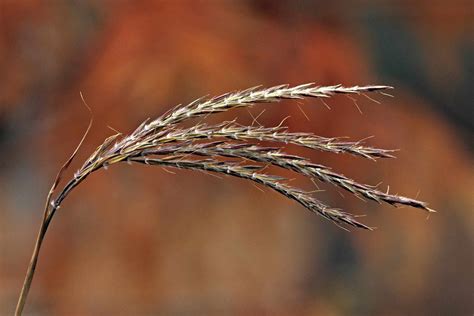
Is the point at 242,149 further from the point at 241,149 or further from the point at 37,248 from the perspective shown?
the point at 37,248

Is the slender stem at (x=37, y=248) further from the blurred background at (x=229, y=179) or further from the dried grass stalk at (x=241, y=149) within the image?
the blurred background at (x=229, y=179)

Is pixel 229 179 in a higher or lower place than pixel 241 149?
higher

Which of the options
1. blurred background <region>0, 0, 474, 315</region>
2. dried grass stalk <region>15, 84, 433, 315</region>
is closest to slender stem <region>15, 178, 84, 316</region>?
dried grass stalk <region>15, 84, 433, 315</region>

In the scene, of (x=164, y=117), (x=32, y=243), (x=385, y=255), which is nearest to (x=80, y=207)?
(x=32, y=243)

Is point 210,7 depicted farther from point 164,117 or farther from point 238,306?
point 164,117

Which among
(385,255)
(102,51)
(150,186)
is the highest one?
(102,51)

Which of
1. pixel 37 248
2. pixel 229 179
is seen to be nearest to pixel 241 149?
pixel 37 248

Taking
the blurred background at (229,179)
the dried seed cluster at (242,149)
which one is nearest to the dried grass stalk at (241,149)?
the dried seed cluster at (242,149)

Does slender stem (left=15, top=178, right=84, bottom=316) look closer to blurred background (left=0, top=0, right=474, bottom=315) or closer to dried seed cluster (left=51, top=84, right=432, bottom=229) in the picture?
dried seed cluster (left=51, top=84, right=432, bottom=229)
